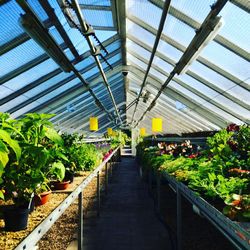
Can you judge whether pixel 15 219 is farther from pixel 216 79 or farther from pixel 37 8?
pixel 216 79

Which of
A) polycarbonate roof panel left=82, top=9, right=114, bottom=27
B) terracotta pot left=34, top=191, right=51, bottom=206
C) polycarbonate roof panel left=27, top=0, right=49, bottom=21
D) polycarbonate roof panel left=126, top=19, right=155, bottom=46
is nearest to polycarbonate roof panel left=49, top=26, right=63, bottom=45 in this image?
polycarbonate roof panel left=27, top=0, right=49, bottom=21

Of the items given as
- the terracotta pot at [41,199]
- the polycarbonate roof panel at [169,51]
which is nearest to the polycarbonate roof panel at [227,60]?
the polycarbonate roof panel at [169,51]

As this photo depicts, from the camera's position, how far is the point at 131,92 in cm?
1417

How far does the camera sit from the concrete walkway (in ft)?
12.9

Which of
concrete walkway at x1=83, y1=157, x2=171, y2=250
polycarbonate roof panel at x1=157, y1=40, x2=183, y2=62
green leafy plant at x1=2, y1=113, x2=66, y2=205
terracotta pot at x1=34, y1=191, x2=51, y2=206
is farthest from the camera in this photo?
polycarbonate roof panel at x1=157, y1=40, x2=183, y2=62

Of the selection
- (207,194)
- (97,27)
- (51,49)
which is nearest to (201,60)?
(97,27)

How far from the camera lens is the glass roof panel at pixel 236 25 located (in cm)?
466

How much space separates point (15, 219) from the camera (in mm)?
1749

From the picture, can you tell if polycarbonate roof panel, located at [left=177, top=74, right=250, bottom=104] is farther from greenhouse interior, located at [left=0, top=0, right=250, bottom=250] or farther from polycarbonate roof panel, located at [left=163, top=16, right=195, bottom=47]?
polycarbonate roof panel, located at [left=163, top=16, right=195, bottom=47]

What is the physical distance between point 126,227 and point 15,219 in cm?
315

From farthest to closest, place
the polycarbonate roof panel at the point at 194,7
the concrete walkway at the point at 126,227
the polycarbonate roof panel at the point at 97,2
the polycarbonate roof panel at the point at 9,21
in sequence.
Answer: the polycarbonate roof panel at the point at 97,2, the polycarbonate roof panel at the point at 194,7, the polycarbonate roof panel at the point at 9,21, the concrete walkway at the point at 126,227

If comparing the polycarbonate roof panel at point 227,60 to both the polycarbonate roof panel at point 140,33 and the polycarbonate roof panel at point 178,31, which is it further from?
the polycarbonate roof panel at point 140,33

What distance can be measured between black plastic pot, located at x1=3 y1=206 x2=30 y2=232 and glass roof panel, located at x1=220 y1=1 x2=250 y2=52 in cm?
403

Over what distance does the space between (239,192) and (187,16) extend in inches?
146
